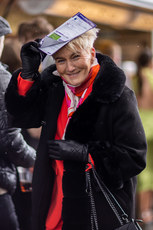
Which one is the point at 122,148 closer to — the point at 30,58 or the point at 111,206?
the point at 111,206

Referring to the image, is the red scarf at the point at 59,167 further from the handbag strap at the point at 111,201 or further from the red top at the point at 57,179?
the handbag strap at the point at 111,201

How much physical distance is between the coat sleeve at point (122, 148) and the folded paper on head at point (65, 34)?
1.11 ft

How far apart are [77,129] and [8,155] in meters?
0.58

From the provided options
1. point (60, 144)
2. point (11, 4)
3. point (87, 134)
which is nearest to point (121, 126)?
point (87, 134)

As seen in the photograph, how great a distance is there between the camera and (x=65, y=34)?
6.02 feet

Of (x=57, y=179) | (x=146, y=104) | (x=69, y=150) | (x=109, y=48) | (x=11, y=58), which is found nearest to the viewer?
(x=69, y=150)

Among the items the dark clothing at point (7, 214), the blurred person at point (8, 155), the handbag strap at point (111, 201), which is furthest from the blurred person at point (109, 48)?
the handbag strap at point (111, 201)

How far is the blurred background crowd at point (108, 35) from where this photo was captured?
256 centimetres

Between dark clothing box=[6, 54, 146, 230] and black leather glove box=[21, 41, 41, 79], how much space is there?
A: 0.22ft

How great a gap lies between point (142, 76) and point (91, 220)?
250 cm

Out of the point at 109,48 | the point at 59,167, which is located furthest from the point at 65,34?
the point at 109,48

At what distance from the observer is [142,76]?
4.17 metres

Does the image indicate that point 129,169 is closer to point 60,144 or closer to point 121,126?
point 121,126

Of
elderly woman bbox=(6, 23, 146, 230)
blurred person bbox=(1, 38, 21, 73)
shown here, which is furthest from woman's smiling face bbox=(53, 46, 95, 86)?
blurred person bbox=(1, 38, 21, 73)
